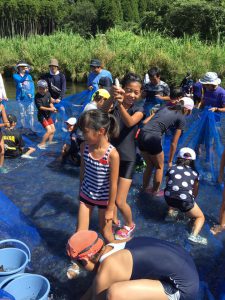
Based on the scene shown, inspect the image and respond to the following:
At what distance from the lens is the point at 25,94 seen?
26.8 ft

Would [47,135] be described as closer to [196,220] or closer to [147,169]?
[147,169]

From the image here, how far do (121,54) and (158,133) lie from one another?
42.9 feet

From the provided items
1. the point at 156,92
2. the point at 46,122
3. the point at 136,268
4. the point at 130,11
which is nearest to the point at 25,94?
the point at 46,122

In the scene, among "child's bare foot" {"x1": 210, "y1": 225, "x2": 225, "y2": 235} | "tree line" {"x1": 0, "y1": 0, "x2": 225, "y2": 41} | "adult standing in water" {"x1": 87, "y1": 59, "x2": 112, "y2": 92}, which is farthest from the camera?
"tree line" {"x1": 0, "y1": 0, "x2": 225, "y2": 41}

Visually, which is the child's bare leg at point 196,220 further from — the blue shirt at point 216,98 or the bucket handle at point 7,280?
the blue shirt at point 216,98

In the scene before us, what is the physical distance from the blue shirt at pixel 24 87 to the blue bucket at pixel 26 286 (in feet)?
18.7

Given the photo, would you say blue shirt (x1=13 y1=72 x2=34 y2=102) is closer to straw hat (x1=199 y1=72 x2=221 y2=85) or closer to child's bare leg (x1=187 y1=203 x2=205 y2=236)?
straw hat (x1=199 y1=72 x2=221 y2=85)

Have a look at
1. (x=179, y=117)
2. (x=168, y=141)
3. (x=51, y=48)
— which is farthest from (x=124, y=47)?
(x=179, y=117)

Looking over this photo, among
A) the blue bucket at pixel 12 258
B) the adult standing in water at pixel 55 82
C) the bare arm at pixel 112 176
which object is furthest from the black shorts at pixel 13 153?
the bare arm at pixel 112 176

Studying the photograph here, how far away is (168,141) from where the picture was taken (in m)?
6.38

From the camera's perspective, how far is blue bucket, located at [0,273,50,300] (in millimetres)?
2891

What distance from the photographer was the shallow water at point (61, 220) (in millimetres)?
3484

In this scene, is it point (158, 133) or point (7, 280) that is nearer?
point (7, 280)

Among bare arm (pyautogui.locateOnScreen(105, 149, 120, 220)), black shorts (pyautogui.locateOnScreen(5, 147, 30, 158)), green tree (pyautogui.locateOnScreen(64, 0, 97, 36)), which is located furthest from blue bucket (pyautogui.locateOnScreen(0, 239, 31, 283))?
green tree (pyautogui.locateOnScreen(64, 0, 97, 36))
